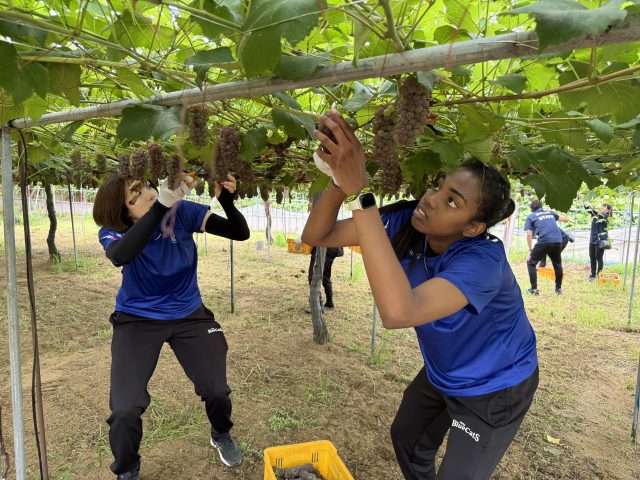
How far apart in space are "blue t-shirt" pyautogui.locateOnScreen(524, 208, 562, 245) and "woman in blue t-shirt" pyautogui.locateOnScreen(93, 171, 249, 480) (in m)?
7.17

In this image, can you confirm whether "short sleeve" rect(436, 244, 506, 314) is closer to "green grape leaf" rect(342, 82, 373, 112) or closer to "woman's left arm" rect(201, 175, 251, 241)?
"green grape leaf" rect(342, 82, 373, 112)

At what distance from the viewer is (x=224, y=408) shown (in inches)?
100

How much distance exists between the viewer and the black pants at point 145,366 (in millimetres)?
2158

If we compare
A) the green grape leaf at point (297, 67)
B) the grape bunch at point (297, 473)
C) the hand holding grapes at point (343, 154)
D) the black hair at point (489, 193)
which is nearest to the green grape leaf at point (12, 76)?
the green grape leaf at point (297, 67)

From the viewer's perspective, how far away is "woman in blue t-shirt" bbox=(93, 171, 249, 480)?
89.1 inches

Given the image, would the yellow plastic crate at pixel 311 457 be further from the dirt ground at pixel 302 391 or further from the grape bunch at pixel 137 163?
the grape bunch at pixel 137 163

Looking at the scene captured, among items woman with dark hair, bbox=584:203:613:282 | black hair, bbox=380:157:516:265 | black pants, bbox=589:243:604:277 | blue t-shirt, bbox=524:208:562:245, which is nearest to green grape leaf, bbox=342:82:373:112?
black hair, bbox=380:157:516:265

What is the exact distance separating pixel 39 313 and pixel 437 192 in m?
6.37

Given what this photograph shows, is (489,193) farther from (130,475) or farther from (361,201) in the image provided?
(130,475)

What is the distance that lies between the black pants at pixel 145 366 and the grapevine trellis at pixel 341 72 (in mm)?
449

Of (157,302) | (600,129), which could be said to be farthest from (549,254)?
(157,302)

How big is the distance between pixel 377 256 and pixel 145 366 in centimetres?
163

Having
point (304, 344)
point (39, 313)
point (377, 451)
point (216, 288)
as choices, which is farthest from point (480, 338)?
point (216, 288)

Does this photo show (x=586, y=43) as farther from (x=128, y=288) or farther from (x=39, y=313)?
(x=39, y=313)
